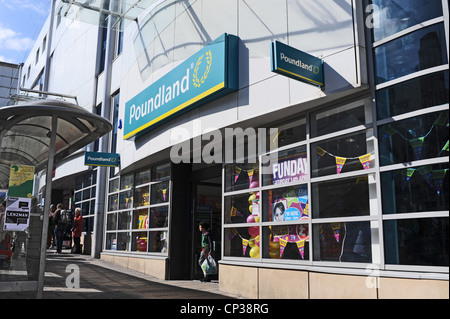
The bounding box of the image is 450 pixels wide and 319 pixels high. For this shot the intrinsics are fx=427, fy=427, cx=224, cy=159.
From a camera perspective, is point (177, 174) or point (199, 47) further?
point (177, 174)

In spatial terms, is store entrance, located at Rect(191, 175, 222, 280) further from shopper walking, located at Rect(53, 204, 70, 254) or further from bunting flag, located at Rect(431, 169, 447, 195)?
shopper walking, located at Rect(53, 204, 70, 254)

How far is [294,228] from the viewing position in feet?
22.3

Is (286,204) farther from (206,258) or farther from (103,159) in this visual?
(103,159)

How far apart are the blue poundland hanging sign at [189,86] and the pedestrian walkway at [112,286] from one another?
3.60 meters

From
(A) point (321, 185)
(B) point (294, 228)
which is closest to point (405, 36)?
(A) point (321, 185)

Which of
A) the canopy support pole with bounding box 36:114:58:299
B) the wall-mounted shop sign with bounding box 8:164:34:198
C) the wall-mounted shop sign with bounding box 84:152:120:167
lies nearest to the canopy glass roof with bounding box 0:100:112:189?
the wall-mounted shop sign with bounding box 8:164:34:198

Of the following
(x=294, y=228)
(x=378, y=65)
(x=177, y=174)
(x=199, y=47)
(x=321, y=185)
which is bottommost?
(x=294, y=228)

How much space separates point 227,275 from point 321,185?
2.78m

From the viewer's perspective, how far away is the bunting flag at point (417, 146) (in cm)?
509

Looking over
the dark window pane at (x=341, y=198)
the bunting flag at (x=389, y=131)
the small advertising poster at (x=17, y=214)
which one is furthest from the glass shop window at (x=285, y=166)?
the small advertising poster at (x=17, y=214)

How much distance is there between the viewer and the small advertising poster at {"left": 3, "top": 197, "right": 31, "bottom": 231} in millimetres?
6371

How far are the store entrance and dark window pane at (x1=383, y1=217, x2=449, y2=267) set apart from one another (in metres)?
5.56

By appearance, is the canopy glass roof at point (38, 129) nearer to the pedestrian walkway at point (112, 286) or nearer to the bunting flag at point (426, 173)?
the pedestrian walkway at point (112, 286)
